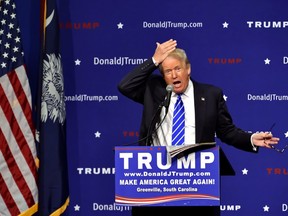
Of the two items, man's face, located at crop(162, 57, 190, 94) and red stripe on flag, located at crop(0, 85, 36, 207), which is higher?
man's face, located at crop(162, 57, 190, 94)

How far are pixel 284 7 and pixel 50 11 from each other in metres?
2.06

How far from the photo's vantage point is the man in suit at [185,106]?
3701 mm

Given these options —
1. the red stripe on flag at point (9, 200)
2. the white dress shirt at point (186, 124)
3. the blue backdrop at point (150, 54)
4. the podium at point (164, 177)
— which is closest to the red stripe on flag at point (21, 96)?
the blue backdrop at point (150, 54)

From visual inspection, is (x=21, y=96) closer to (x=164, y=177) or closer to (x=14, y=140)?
(x=14, y=140)

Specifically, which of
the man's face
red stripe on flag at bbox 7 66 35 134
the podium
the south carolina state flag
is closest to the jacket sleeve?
the man's face

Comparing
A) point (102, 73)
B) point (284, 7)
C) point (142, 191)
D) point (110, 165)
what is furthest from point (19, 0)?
point (142, 191)

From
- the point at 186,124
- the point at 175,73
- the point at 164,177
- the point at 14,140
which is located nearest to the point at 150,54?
the point at 14,140

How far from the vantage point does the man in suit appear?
3.70 meters

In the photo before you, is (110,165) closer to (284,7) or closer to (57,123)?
(57,123)

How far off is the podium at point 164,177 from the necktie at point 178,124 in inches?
17.9

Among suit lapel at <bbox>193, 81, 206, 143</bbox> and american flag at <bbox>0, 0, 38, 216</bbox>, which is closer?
suit lapel at <bbox>193, 81, 206, 143</bbox>

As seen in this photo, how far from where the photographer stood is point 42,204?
16.4 feet

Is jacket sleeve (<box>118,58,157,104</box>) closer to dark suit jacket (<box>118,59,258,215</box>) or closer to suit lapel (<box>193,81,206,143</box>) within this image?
dark suit jacket (<box>118,59,258,215</box>)

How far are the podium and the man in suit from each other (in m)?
0.38
